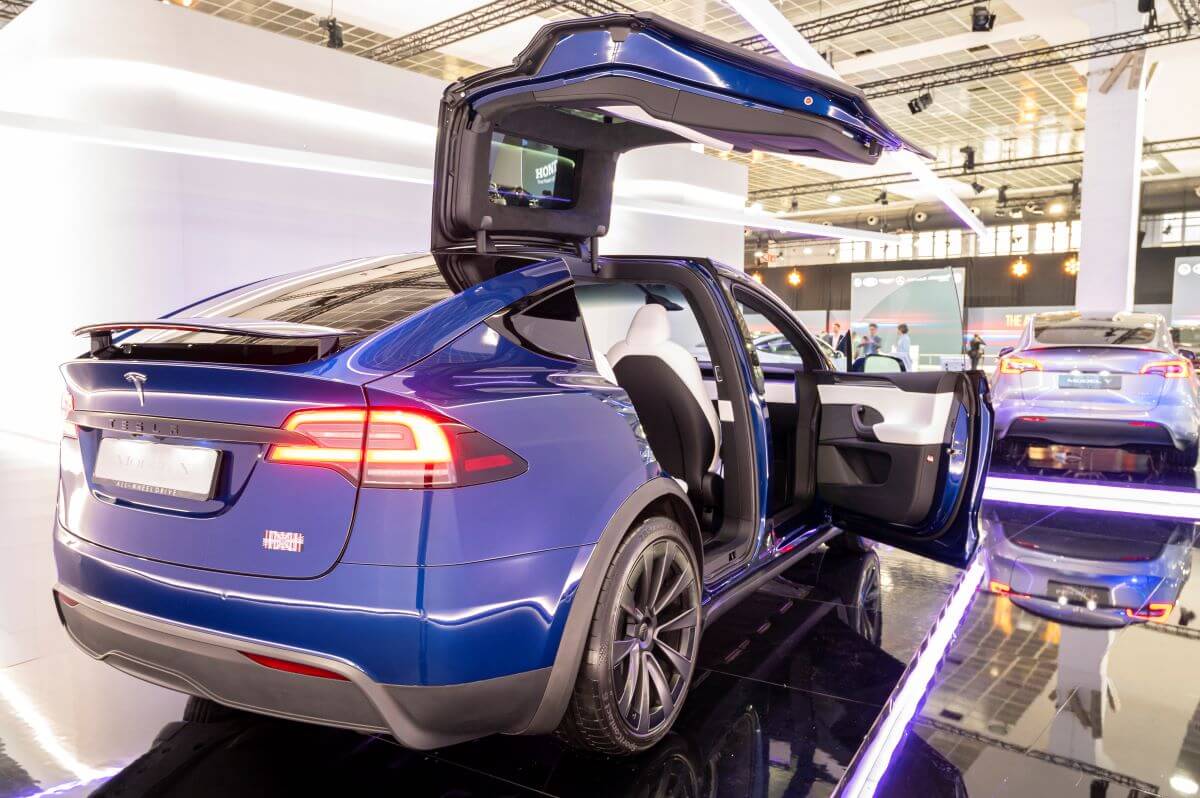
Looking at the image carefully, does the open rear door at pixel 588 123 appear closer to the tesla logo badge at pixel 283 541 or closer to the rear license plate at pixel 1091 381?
the tesla logo badge at pixel 283 541

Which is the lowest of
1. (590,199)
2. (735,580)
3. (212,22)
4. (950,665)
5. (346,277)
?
(950,665)

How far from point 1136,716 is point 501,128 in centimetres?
265

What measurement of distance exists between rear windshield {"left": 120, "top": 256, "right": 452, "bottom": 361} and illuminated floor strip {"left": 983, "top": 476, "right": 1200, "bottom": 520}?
4.93m

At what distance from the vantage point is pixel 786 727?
2.48 m

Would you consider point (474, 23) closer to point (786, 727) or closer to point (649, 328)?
point (649, 328)

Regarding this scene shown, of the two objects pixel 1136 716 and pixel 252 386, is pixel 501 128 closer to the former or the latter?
pixel 252 386

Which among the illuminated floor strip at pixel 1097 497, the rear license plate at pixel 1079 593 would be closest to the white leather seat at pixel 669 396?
the rear license plate at pixel 1079 593

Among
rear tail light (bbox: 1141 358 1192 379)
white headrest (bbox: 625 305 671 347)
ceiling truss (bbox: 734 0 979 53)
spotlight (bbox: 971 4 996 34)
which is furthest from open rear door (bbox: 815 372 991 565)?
spotlight (bbox: 971 4 996 34)

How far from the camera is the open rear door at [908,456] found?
A: 3.39 metres

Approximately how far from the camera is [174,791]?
2051 mm

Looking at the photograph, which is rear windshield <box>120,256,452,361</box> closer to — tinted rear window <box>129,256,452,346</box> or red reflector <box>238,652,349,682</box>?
tinted rear window <box>129,256,452,346</box>

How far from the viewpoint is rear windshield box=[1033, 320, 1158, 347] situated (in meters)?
6.02

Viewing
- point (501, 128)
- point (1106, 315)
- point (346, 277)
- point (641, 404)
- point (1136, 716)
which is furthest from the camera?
point (1106, 315)

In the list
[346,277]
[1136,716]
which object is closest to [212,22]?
[346,277]
